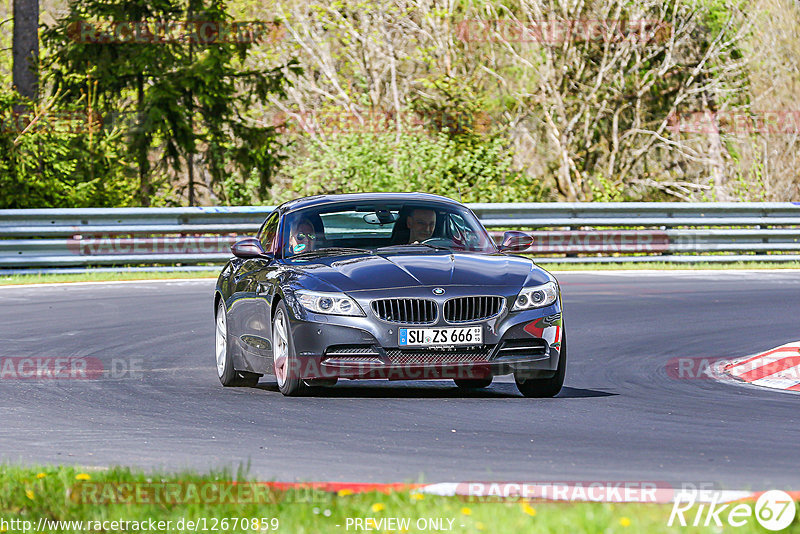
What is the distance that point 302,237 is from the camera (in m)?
10.8

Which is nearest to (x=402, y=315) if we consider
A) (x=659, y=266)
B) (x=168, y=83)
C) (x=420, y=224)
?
(x=420, y=224)

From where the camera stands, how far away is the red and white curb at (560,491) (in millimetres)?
5742

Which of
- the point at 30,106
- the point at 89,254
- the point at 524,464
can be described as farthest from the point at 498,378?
the point at 30,106

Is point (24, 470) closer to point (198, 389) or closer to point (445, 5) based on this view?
point (198, 389)

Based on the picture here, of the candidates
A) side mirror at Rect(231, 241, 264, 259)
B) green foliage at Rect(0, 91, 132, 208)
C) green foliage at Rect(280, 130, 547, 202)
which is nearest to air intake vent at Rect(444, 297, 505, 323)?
side mirror at Rect(231, 241, 264, 259)

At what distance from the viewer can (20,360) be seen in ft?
40.7

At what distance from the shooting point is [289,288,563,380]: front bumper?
9344 mm

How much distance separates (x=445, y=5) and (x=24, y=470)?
97.5 feet

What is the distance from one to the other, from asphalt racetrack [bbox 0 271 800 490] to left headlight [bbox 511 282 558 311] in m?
0.66

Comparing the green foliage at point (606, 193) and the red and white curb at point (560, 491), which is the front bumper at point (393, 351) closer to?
the red and white curb at point (560, 491)

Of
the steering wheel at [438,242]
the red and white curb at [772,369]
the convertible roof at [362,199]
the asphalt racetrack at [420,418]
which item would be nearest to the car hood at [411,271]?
the steering wheel at [438,242]

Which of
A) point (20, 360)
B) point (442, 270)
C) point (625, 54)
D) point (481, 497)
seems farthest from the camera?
point (625, 54)

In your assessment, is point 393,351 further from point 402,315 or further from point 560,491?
point 560,491

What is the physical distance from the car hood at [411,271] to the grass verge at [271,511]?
333 centimetres
